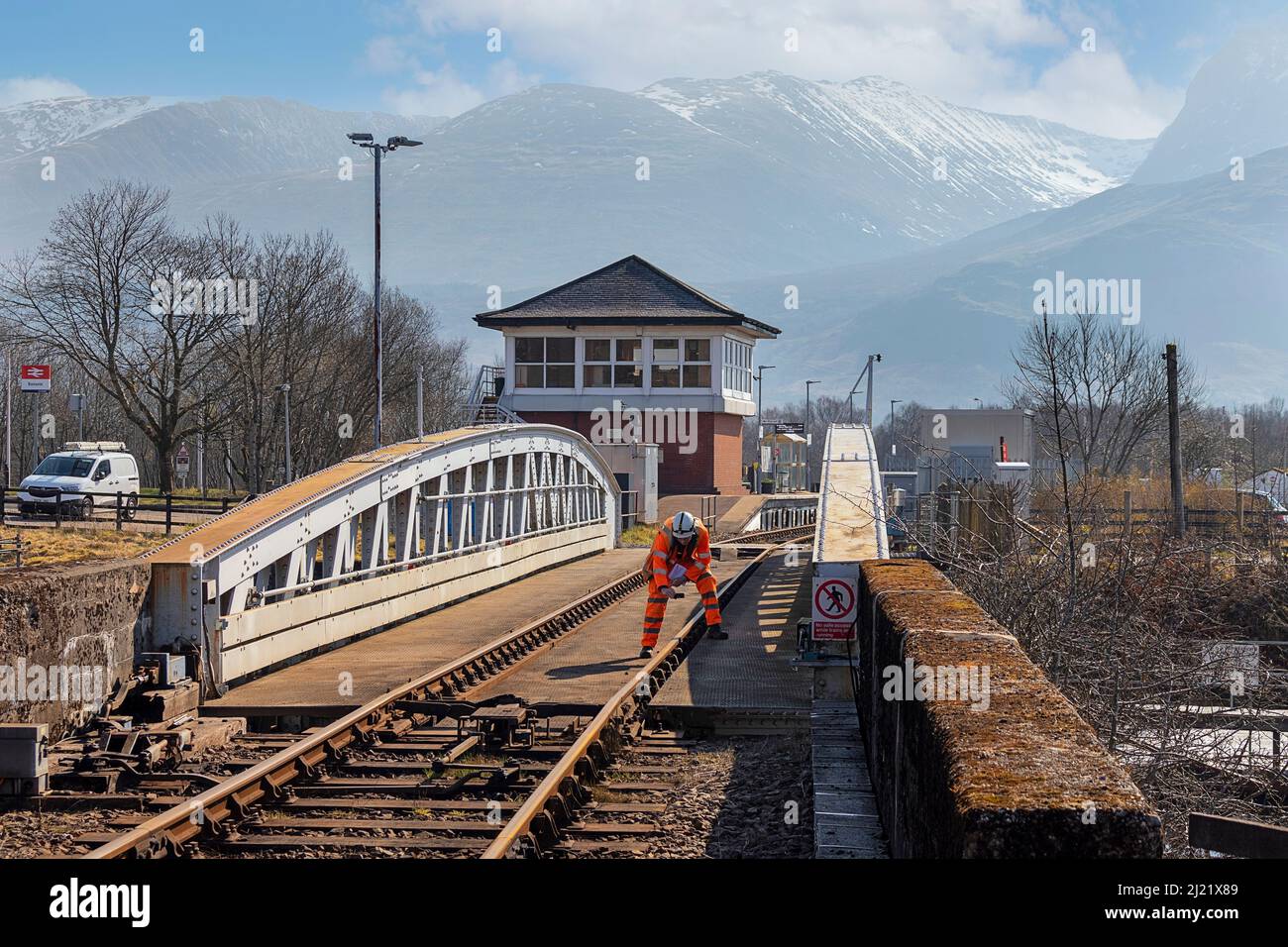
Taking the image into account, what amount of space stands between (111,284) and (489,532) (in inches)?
1299

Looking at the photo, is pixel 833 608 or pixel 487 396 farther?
pixel 487 396

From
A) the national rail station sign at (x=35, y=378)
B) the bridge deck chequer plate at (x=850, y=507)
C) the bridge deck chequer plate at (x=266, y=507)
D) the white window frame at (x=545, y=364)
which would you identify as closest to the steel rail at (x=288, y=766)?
the bridge deck chequer plate at (x=266, y=507)

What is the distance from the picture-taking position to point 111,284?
168 ft

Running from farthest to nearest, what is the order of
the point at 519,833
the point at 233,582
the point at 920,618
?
the point at 233,582
the point at 920,618
the point at 519,833

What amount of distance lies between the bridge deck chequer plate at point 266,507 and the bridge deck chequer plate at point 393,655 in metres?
1.39

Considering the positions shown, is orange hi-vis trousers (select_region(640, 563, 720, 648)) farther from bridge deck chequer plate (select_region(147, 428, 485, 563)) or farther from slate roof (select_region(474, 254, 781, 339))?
slate roof (select_region(474, 254, 781, 339))

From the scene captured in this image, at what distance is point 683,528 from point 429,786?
6.93 meters

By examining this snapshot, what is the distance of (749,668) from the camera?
47.9 ft

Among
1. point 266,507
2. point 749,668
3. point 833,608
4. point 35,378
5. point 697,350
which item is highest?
point 697,350

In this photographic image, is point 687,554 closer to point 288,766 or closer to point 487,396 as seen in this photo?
point 288,766

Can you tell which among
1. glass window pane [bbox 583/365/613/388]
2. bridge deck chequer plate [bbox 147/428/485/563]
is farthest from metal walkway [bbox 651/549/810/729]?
glass window pane [bbox 583/365/613/388]

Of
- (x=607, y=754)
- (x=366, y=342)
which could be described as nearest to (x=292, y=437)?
(x=366, y=342)

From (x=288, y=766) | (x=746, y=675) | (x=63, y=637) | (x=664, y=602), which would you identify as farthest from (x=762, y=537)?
(x=288, y=766)
